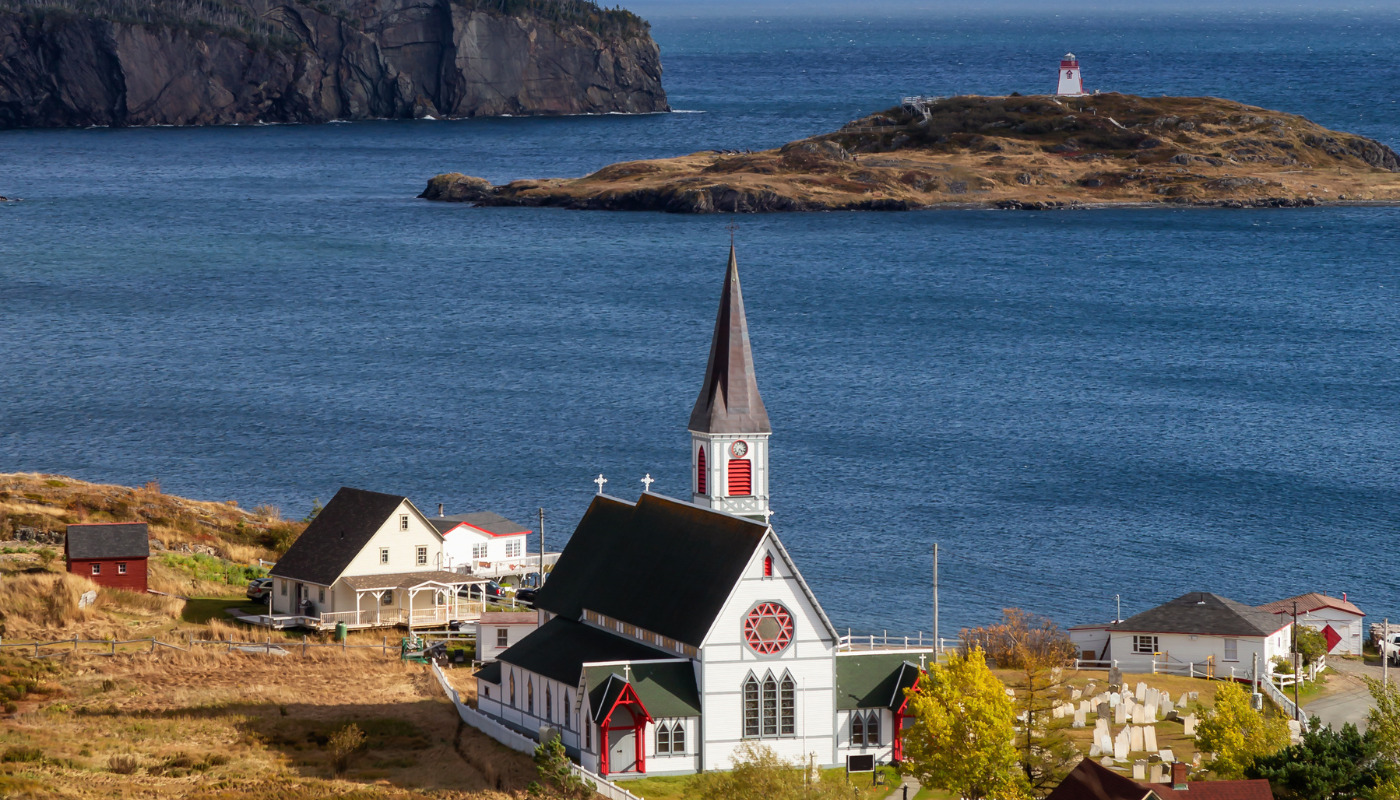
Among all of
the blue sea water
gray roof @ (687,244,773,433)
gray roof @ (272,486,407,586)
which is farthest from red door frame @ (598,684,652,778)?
the blue sea water

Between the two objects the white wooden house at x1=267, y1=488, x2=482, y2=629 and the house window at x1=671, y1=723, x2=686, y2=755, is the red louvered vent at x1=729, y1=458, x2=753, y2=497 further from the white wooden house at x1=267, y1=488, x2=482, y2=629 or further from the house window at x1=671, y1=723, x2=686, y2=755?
the white wooden house at x1=267, y1=488, x2=482, y2=629

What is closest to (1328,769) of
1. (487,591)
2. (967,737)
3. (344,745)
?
(967,737)

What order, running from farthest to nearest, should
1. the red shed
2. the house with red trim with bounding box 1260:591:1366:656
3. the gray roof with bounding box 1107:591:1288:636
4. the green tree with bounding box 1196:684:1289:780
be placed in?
the house with red trim with bounding box 1260:591:1366:656, the red shed, the gray roof with bounding box 1107:591:1288:636, the green tree with bounding box 1196:684:1289:780

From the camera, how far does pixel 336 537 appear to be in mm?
62875

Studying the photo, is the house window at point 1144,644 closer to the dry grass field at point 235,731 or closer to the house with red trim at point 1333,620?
the house with red trim at point 1333,620

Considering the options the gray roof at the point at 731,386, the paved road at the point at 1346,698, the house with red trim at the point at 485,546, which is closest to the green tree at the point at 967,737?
the gray roof at the point at 731,386

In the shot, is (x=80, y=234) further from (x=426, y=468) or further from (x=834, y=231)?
(x=426, y=468)

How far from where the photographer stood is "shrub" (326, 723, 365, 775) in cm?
4667

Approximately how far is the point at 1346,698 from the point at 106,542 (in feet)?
125

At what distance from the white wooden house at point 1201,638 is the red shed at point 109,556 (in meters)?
30.7

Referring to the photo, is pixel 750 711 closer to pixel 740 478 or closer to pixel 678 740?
pixel 678 740

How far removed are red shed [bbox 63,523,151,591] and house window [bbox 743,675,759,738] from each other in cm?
2489

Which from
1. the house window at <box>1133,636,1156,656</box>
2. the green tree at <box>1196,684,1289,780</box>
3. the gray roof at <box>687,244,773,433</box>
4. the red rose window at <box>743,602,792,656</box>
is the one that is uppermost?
the gray roof at <box>687,244,773,433</box>

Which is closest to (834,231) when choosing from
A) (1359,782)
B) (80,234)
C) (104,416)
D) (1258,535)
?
(80,234)
